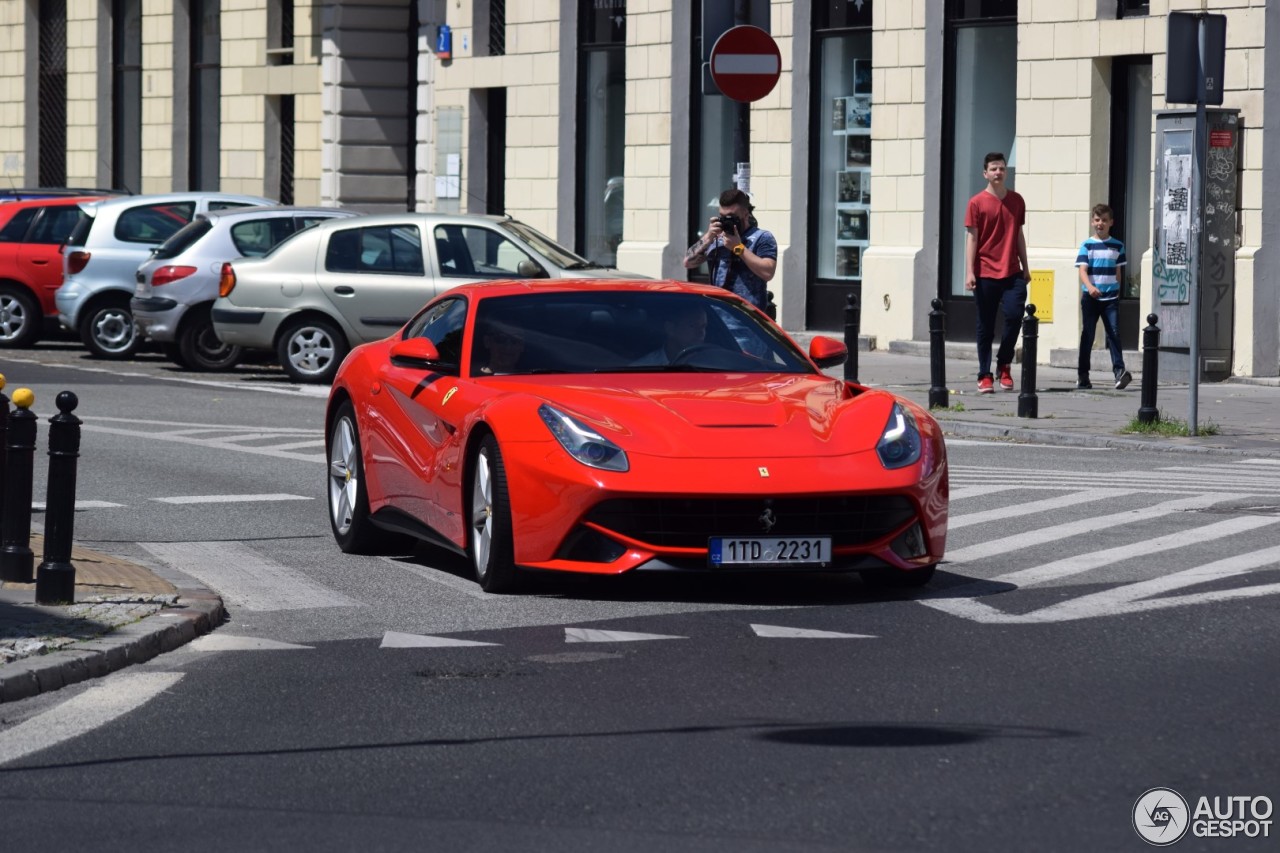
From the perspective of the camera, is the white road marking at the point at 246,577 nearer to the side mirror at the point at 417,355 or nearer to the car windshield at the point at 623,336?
the side mirror at the point at 417,355

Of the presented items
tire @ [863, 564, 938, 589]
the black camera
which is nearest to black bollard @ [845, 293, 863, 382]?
the black camera

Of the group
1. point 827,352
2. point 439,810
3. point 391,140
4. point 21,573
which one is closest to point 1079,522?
point 827,352

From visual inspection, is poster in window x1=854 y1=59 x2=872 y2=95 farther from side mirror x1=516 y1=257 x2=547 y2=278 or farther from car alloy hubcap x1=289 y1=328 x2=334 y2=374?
car alloy hubcap x1=289 y1=328 x2=334 y2=374

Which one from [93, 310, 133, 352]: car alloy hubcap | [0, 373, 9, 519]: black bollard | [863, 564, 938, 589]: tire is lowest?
[863, 564, 938, 589]: tire

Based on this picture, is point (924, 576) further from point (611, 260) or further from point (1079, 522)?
point (611, 260)

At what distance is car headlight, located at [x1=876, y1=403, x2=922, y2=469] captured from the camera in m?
9.01

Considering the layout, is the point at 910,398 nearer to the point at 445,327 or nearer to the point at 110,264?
the point at 110,264

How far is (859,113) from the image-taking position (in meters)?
25.7

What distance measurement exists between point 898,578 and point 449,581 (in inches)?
73.8

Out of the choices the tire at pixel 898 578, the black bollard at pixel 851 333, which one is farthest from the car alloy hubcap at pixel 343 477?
the black bollard at pixel 851 333

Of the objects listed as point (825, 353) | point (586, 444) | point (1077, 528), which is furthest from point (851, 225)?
point (586, 444)

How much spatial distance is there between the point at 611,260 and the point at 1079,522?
18483 mm

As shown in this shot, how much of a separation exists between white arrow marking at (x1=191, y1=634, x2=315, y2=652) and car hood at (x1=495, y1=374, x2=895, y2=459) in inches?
59.0

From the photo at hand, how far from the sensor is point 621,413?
9078mm
